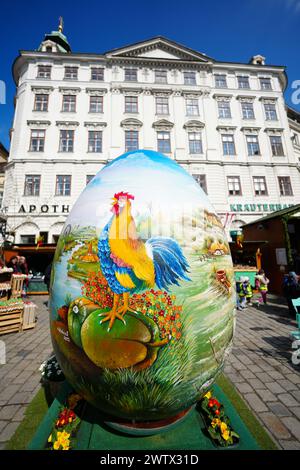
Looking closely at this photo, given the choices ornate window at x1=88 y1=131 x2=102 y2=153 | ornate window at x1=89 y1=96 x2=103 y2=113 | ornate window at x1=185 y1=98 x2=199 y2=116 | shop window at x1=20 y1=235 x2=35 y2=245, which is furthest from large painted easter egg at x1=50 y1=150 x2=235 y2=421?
ornate window at x1=185 y1=98 x2=199 y2=116

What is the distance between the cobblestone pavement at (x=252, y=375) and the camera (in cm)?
261

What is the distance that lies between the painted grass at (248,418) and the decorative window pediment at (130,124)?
763 inches

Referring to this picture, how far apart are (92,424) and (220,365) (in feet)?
4.78

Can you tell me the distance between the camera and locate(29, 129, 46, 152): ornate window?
18125mm

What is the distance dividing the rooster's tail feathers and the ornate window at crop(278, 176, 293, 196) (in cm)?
2173

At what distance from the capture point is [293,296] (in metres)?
6.98

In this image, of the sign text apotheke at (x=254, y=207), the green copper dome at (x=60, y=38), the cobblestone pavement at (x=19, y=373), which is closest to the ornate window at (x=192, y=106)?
the sign text apotheke at (x=254, y=207)

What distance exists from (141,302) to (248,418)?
239cm

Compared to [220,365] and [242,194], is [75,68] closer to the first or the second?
[242,194]

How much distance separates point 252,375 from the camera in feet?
12.0

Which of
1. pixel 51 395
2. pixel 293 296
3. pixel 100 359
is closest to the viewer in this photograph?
pixel 100 359

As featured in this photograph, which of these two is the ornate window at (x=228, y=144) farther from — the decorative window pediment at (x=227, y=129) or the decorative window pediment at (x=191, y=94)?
the decorative window pediment at (x=191, y=94)

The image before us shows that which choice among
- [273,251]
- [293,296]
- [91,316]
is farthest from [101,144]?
[91,316]

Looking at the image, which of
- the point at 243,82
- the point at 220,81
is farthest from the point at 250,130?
the point at 220,81
